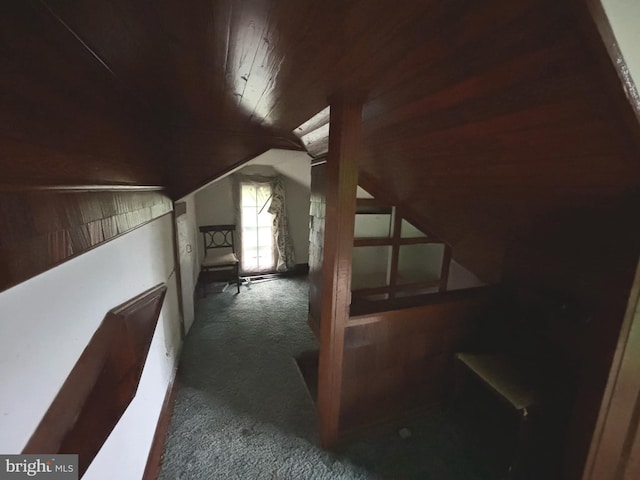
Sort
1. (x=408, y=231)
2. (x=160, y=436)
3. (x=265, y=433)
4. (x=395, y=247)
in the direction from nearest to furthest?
1. (x=160, y=436)
2. (x=265, y=433)
3. (x=395, y=247)
4. (x=408, y=231)

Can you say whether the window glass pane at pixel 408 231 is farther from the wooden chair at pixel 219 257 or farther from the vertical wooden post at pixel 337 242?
the wooden chair at pixel 219 257

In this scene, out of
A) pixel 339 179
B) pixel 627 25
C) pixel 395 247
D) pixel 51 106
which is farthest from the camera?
pixel 395 247

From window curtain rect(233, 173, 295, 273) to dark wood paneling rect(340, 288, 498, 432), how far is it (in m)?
2.91

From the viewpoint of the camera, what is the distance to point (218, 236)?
3939 mm

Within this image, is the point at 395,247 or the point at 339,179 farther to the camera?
the point at 395,247

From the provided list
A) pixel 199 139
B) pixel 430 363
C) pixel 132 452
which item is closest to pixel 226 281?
Result: pixel 199 139

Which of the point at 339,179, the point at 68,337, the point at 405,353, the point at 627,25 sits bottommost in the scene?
the point at 405,353

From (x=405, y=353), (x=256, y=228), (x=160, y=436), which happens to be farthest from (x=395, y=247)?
(x=256, y=228)

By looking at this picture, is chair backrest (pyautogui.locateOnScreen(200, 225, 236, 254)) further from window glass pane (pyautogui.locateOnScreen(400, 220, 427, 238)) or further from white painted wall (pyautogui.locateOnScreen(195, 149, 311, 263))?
window glass pane (pyautogui.locateOnScreen(400, 220, 427, 238))

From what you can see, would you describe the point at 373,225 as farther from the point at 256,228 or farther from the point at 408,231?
the point at 256,228

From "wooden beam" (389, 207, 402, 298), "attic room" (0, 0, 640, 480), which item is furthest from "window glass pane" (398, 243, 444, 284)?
"attic room" (0, 0, 640, 480)

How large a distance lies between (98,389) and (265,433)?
1163 mm

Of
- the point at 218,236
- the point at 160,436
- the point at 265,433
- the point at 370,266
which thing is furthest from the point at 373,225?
the point at 218,236

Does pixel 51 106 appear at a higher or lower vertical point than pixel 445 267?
higher
